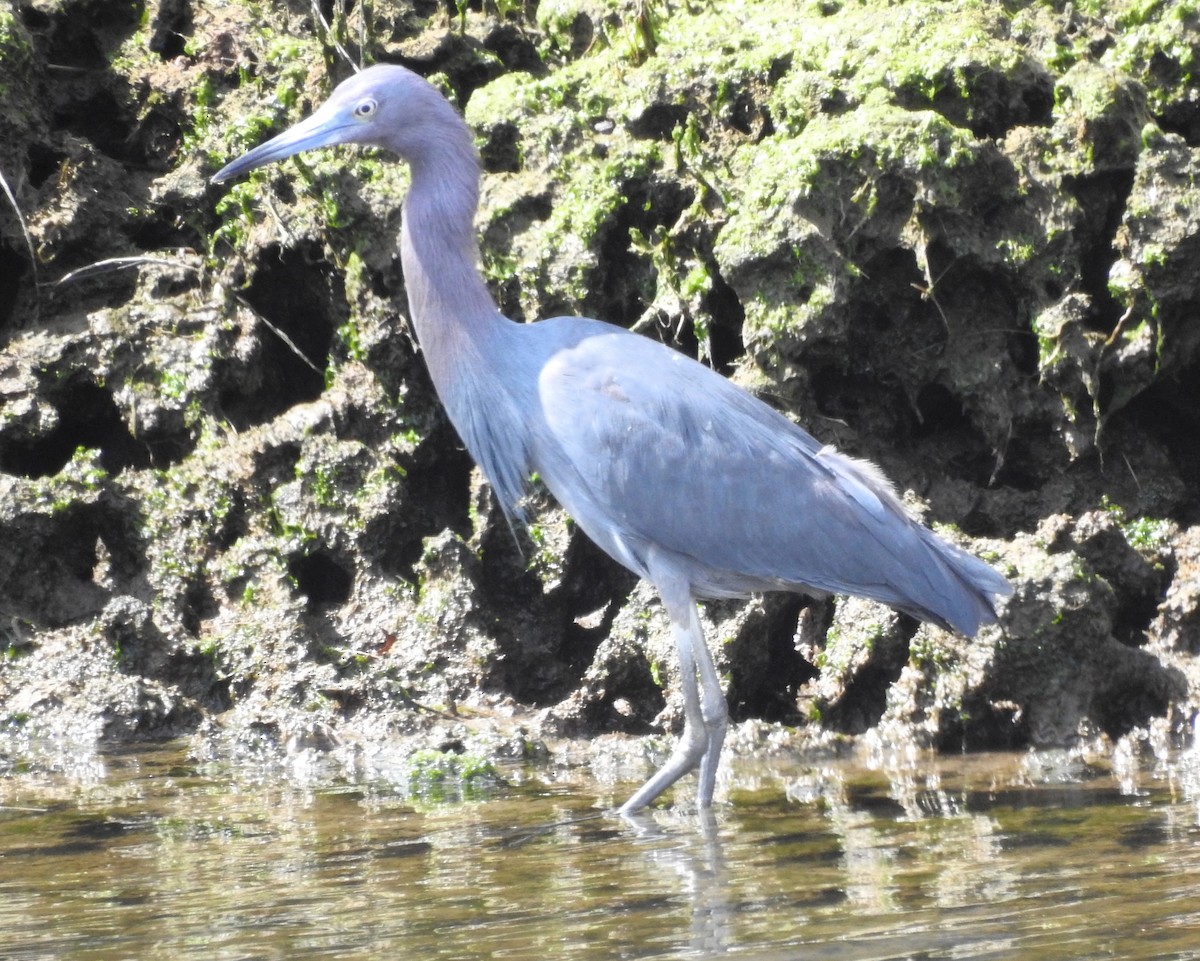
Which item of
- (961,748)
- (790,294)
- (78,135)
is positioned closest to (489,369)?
(790,294)

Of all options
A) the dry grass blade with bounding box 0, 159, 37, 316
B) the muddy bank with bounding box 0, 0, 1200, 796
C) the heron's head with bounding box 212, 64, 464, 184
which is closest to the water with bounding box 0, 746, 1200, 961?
the muddy bank with bounding box 0, 0, 1200, 796

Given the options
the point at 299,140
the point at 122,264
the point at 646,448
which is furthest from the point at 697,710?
the point at 122,264

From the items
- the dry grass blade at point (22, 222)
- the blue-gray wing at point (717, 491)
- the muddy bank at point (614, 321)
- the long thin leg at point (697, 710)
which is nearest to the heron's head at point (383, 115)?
the blue-gray wing at point (717, 491)

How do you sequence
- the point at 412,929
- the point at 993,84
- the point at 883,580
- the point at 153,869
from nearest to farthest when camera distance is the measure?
the point at 412,929 < the point at 153,869 < the point at 883,580 < the point at 993,84

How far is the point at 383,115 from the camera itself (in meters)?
6.04

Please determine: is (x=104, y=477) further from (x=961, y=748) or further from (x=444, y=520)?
(x=961, y=748)

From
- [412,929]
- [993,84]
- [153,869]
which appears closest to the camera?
[412,929]

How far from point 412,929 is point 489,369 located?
2805 millimetres

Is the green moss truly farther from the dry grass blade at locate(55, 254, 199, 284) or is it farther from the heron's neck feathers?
the dry grass blade at locate(55, 254, 199, 284)

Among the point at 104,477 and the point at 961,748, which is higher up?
the point at 104,477

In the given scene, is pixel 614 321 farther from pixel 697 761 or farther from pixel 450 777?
pixel 697 761

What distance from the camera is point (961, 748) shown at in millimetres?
6488

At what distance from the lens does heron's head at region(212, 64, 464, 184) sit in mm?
5895

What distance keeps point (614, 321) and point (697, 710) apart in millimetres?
2654
